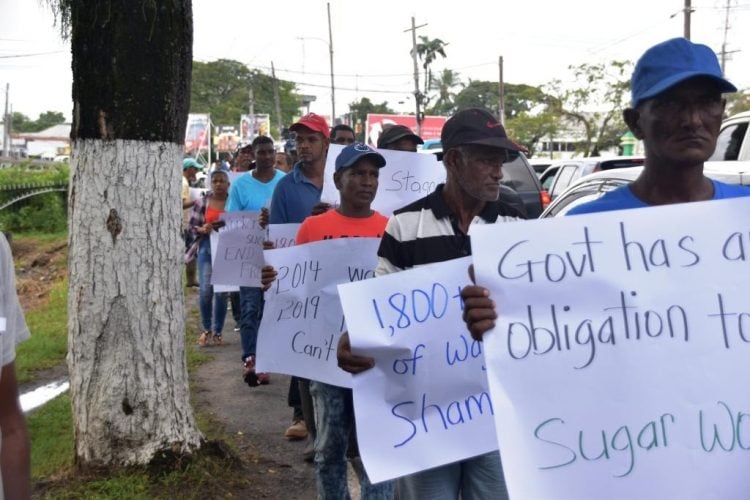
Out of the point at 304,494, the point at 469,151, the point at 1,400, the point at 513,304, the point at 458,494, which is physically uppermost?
the point at 469,151

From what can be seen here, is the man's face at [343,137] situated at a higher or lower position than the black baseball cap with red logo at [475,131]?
higher

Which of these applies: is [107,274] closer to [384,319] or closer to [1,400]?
[384,319]

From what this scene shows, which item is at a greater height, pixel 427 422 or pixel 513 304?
pixel 513 304

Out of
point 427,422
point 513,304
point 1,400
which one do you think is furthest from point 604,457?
point 1,400

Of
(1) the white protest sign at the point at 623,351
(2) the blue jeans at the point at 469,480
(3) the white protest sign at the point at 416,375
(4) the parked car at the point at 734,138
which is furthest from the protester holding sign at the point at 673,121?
(4) the parked car at the point at 734,138

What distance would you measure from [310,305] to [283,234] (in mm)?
837

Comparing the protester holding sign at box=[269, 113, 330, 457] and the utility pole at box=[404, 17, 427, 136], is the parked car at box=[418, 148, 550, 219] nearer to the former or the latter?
the protester holding sign at box=[269, 113, 330, 457]

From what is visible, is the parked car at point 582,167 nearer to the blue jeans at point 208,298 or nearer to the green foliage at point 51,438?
the blue jeans at point 208,298

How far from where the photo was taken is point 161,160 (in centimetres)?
455

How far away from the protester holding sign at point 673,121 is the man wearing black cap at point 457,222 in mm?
646

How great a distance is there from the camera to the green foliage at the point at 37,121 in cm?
14775

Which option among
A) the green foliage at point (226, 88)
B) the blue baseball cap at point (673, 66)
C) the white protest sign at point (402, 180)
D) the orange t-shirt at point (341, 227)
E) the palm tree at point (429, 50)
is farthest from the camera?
the green foliage at point (226, 88)

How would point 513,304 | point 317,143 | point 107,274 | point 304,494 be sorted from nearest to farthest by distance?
1. point 513,304
2. point 107,274
3. point 304,494
4. point 317,143

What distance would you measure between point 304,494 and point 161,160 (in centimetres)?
191
